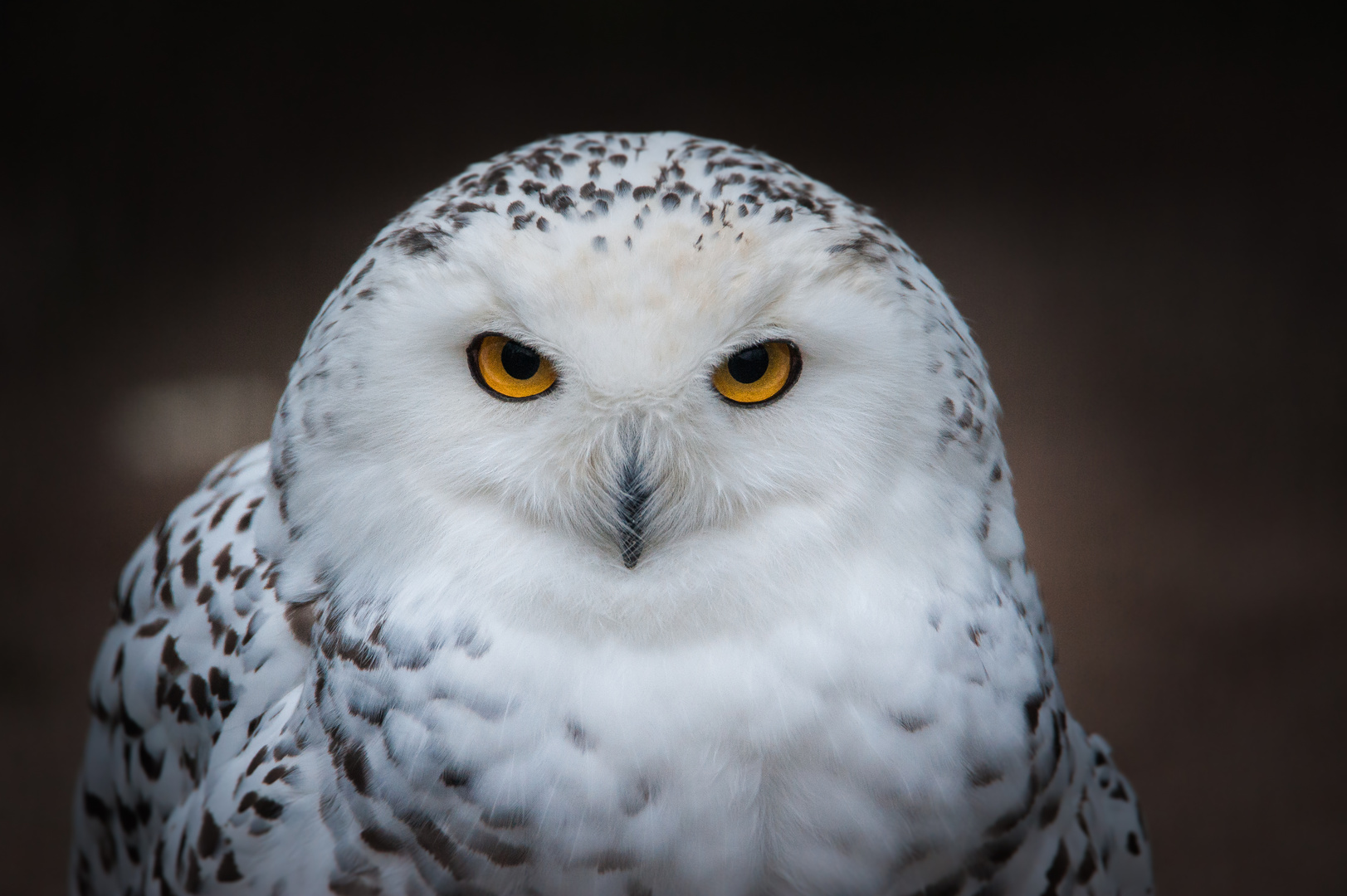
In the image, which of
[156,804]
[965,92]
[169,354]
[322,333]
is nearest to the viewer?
[322,333]

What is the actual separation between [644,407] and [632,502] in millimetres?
75

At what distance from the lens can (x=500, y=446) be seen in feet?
2.36

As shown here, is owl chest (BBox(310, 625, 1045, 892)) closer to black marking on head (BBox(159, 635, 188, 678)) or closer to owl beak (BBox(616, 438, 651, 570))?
owl beak (BBox(616, 438, 651, 570))

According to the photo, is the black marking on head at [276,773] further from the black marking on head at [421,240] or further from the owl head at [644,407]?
the black marking on head at [421,240]

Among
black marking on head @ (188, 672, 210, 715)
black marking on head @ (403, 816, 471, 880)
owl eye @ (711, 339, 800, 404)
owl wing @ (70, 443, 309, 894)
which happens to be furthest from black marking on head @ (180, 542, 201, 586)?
owl eye @ (711, 339, 800, 404)

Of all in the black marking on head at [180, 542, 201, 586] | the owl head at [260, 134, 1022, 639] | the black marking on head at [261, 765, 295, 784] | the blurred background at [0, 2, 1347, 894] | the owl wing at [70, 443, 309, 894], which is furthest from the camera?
the blurred background at [0, 2, 1347, 894]

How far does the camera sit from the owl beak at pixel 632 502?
720 millimetres

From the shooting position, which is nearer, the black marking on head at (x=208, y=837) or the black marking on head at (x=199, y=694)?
the black marking on head at (x=208, y=837)

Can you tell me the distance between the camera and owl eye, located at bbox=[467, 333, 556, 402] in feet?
2.34

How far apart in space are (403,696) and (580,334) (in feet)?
0.98

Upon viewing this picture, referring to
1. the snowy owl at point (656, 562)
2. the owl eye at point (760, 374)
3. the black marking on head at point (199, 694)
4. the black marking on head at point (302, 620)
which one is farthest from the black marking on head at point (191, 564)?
the owl eye at point (760, 374)

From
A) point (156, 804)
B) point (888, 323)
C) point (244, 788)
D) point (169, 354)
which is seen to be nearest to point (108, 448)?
point (169, 354)

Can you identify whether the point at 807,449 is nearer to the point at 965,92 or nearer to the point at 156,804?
the point at 156,804

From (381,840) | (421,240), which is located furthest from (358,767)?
(421,240)
